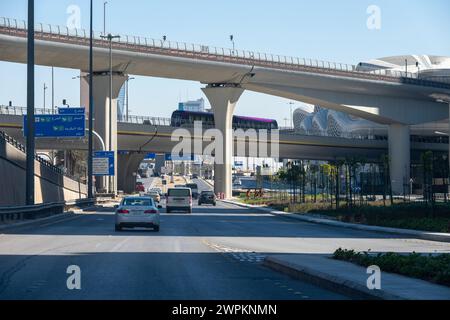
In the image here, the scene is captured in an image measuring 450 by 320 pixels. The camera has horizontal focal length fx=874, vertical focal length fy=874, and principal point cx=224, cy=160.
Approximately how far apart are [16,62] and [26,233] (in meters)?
45.6

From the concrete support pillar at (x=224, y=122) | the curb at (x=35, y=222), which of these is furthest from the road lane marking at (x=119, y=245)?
the concrete support pillar at (x=224, y=122)

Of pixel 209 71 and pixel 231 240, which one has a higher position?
pixel 209 71

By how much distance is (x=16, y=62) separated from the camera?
76938 mm

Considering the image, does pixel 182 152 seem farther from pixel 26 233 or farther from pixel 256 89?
pixel 26 233

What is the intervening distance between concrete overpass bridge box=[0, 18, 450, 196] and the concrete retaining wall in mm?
12251

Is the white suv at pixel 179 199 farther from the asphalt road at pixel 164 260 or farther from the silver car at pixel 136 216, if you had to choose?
the silver car at pixel 136 216

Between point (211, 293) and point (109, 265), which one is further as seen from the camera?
point (109, 265)

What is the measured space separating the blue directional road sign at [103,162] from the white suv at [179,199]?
56.3 feet

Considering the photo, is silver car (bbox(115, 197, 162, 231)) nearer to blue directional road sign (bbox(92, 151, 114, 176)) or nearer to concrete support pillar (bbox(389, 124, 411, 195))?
blue directional road sign (bbox(92, 151, 114, 176))

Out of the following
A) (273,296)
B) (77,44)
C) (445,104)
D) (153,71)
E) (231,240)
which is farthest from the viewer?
(445,104)

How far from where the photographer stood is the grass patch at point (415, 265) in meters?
14.9

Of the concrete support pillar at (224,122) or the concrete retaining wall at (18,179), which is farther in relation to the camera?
the concrete support pillar at (224,122)

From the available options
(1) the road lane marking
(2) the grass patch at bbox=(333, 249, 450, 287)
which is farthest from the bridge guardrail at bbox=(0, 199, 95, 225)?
Answer: (2) the grass patch at bbox=(333, 249, 450, 287)

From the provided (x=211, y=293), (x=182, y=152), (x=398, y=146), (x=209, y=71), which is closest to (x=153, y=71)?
(x=209, y=71)
